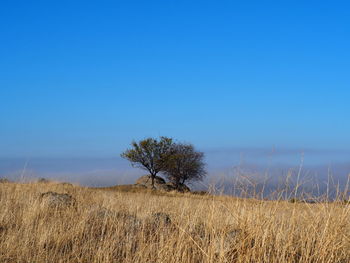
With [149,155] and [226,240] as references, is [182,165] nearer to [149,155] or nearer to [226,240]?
[149,155]

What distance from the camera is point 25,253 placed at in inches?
239

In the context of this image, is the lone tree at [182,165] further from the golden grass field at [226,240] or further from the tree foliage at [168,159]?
the golden grass field at [226,240]

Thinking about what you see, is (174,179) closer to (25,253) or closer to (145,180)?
(145,180)

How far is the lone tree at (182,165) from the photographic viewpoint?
46000 millimetres

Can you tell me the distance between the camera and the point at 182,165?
47.1 m

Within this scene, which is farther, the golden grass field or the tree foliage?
the tree foliage

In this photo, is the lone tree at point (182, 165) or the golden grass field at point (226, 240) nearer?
the golden grass field at point (226, 240)

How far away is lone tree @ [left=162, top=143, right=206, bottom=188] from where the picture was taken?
46000 millimetres

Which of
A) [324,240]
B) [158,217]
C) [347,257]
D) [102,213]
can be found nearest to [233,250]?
[324,240]

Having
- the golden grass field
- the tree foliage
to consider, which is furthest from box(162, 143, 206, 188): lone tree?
the golden grass field

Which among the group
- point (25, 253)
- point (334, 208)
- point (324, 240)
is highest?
point (334, 208)

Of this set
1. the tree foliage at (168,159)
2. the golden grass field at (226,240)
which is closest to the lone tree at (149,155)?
the tree foliage at (168,159)

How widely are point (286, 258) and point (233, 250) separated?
0.71 meters

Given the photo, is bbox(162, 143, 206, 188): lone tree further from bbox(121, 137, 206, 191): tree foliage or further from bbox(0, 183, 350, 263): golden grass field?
bbox(0, 183, 350, 263): golden grass field
